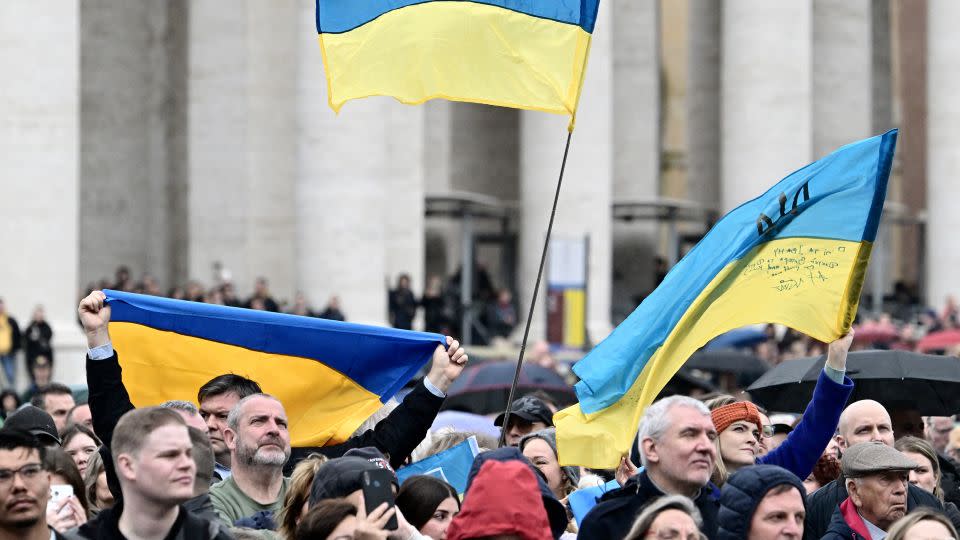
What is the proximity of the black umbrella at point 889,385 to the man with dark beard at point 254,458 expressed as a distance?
6448 millimetres

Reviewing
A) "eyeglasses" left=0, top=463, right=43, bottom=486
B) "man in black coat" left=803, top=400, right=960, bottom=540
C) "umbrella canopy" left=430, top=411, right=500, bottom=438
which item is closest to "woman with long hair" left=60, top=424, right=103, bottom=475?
"eyeglasses" left=0, top=463, right=43, bottom=486

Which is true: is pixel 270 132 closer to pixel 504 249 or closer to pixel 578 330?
pixel 578 330

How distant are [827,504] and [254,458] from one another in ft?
11.7

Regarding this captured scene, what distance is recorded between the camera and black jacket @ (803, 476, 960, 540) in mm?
12961

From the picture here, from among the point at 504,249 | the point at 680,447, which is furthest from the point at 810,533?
the point at 504,249

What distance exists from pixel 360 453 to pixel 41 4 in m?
26.4

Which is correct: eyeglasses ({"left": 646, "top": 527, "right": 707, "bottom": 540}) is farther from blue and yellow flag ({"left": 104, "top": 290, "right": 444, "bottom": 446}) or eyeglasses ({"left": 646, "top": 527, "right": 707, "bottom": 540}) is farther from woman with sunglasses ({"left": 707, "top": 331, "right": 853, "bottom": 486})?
blue and yellow flag ({"left": 104, "top": 290, "right": 444, "bottom": 446})

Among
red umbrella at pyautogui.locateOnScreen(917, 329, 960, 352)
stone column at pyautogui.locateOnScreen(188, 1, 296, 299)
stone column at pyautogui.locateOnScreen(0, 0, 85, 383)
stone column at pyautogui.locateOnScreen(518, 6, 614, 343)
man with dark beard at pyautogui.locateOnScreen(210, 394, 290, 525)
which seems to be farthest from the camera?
stone column at pyautogui.locateOnScreen(518, 6, 614, 343)

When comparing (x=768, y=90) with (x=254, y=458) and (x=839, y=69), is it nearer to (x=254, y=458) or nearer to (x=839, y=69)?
(x=839, y=69)

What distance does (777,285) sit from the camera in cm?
1319

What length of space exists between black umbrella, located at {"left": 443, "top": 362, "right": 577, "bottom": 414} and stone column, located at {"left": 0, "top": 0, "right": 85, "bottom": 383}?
1223cm

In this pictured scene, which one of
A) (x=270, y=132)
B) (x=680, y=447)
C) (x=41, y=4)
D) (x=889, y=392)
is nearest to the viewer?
(x=680, y=447)

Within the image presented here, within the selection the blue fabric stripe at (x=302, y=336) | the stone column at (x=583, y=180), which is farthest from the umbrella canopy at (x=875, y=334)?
the blue fabric stripe at (x=302, y=336)

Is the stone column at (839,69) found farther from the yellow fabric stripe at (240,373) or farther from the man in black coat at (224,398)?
the man in black coat at (224,398)
